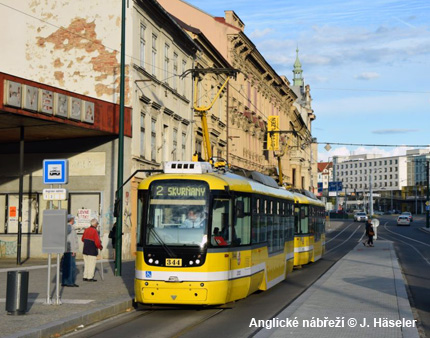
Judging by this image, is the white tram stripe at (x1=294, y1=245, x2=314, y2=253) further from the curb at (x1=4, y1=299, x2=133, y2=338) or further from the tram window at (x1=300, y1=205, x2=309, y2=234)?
the curb at (x1=4, y1=299, x2=133, y2=338)

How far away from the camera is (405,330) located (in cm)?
1082

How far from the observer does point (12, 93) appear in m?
22.6

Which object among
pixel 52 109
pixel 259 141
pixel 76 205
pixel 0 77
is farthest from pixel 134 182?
pixel 259 141

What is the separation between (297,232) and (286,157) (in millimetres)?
53320

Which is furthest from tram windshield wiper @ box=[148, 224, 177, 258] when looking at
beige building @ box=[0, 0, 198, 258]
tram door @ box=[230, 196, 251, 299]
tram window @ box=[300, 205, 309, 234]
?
beige building @ box=[0, 0, 198, 258]

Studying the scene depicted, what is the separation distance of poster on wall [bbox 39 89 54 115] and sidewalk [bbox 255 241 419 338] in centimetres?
1074

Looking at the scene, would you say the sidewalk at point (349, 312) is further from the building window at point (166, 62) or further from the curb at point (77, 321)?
the building window at point (166, 62)

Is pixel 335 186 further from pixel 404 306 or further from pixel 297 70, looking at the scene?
pixel 404 306

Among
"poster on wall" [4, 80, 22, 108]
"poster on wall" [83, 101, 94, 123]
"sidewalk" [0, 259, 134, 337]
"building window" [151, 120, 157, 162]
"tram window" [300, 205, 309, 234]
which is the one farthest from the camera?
"building window" [151, 120, 157, 162]

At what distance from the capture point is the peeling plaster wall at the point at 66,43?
30484 millimetres

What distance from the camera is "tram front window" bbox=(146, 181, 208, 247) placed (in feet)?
45.0

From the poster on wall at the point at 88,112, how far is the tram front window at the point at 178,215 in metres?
13.5

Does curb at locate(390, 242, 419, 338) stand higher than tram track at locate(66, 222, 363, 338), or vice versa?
curb at locate(390, 242, 419, 338)

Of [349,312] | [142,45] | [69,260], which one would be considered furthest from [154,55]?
[349,312]
